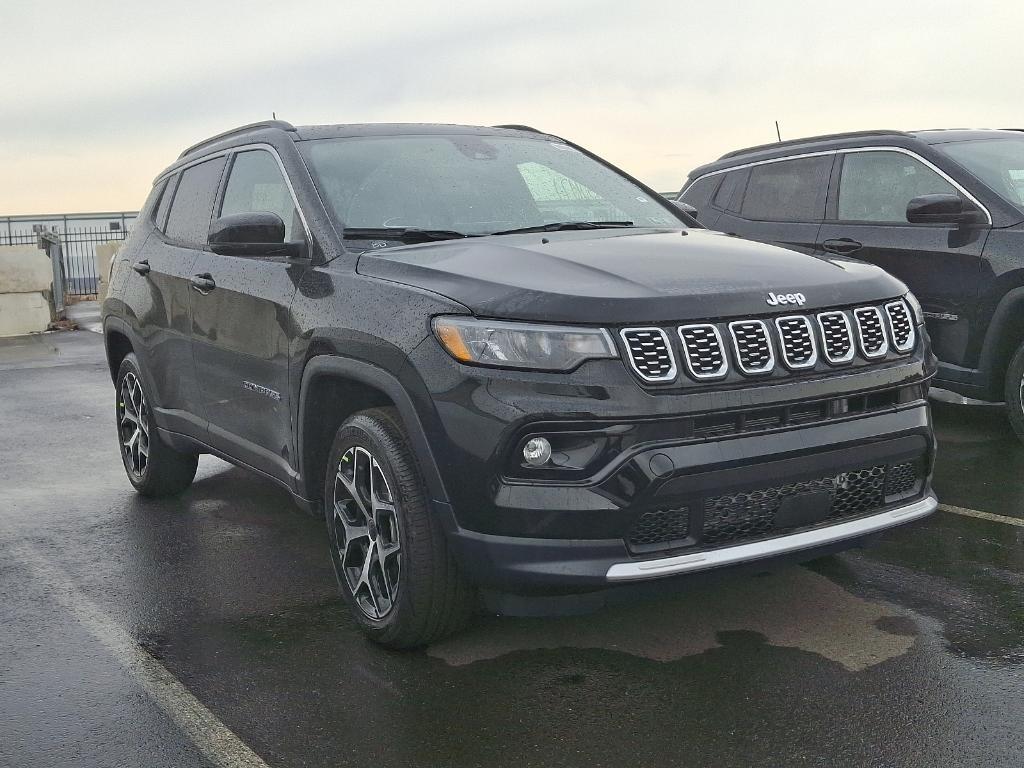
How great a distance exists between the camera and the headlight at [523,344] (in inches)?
136

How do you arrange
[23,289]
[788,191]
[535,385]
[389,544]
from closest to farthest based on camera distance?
[535,385] → [389,544] → [788,191] → [23,289]

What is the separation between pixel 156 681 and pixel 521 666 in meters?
1.22

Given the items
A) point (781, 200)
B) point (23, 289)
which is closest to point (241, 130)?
point (781, 200)

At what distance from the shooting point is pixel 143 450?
645 centimetres

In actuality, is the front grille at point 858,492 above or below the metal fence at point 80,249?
above

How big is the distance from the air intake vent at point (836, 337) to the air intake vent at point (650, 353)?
59 centimetres

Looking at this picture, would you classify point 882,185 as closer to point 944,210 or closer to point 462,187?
point 944,210

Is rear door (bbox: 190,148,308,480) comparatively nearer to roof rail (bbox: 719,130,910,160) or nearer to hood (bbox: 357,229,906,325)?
hood (bbox: 357,229,906,325)

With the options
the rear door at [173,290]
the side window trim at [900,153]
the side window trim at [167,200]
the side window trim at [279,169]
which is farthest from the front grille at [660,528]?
the side window trim at [900,153]

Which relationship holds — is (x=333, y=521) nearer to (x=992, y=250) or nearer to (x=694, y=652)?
(x=694, y=652)

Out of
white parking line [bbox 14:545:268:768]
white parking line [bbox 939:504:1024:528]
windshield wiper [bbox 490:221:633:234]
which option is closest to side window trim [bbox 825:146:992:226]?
white parking line [bbox 939:504:1024:528]

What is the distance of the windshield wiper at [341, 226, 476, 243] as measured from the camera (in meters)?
4.45

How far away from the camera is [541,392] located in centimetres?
344

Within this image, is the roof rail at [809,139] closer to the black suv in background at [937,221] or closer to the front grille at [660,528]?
the black suv in background at [937,221]
